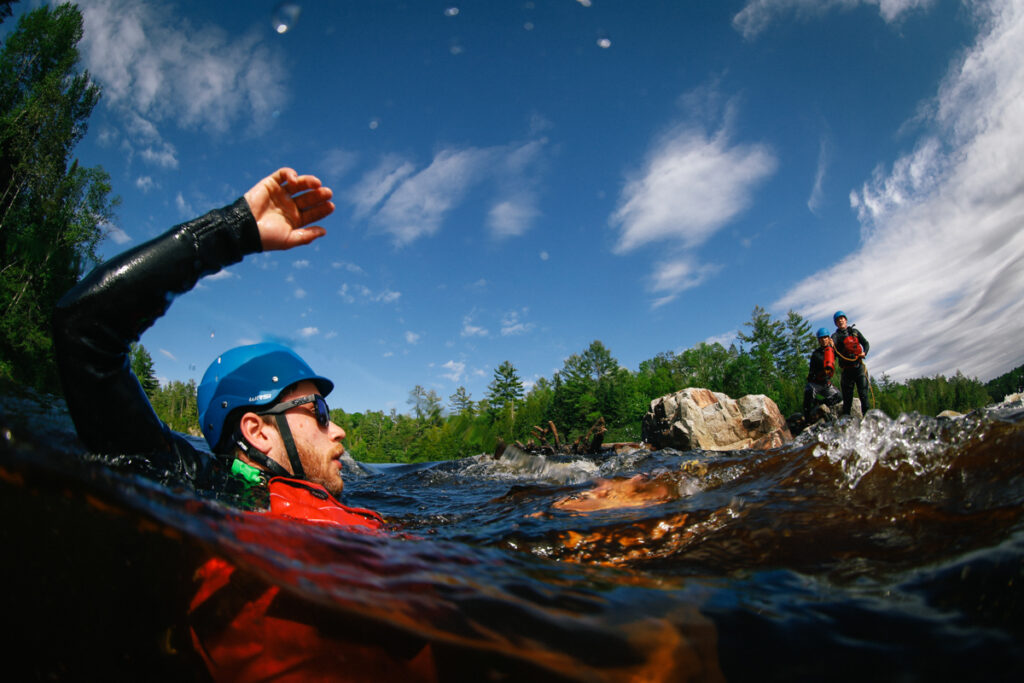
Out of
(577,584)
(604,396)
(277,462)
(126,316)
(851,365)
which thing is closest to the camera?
(577,584)

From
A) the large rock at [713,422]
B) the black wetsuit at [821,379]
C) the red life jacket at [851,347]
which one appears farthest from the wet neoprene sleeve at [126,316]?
the large rock at [713,422]

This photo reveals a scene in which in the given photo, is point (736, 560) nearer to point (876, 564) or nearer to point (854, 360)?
point (876, 564)

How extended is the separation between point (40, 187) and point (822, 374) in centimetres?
3435

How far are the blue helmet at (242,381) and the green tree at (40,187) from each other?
77.2 feet

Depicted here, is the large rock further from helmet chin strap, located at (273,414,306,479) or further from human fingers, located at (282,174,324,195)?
human fingers, located at (282,174,324,195)

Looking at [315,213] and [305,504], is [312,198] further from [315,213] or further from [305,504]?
[305,504]

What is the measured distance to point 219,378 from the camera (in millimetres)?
2855

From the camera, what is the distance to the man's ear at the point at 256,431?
2.70 meters

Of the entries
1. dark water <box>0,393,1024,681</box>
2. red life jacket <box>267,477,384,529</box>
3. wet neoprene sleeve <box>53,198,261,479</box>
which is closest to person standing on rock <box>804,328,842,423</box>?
dark water <box>0,393,1024,681</box>

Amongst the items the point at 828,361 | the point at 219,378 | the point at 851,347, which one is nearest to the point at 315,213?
the point at 219,378

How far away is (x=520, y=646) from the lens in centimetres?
135

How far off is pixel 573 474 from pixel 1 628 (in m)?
7.54

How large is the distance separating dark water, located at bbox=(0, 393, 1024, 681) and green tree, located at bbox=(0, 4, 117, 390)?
80.8 ft

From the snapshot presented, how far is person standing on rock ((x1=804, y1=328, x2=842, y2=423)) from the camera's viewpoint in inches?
471
